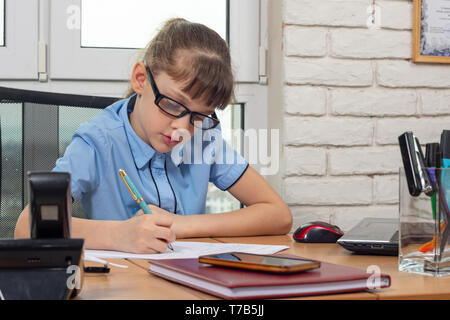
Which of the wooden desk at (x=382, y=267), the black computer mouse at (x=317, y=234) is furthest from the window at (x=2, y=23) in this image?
the black computer mouse at (x=317, y=234)

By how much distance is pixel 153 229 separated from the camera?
0.89 metres

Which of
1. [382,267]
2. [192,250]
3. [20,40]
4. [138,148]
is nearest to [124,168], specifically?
[138,148]

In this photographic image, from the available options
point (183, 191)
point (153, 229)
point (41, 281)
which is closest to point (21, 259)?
point (41, 281)

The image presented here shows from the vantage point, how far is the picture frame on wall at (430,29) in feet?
5.50

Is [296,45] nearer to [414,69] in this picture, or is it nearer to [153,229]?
[414,69]

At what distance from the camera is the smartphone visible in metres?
0.61

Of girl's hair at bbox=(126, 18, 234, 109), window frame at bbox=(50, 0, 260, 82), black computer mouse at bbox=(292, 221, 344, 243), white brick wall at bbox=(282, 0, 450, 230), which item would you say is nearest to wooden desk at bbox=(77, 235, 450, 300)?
black computer mouse at bbox=(292, 221, 344, 243)

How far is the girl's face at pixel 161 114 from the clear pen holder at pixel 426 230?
54 cm

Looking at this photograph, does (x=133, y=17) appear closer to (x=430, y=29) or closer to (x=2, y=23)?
(x=2, y=23)

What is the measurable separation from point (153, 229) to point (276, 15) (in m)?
0.98

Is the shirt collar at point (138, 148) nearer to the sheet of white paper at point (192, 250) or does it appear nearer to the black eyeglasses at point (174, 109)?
the black eyeglasses at point (174, 109)

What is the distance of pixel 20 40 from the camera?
162 cm

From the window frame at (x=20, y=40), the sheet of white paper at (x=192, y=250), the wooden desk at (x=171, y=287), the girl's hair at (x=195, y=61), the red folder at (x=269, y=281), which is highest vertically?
the window frame at (x=20, y=40)

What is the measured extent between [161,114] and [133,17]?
640 mm
